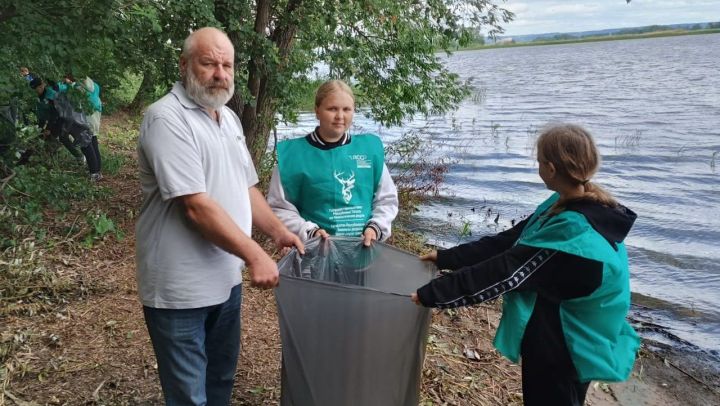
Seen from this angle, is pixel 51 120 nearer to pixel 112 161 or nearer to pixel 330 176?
pixel 112 161

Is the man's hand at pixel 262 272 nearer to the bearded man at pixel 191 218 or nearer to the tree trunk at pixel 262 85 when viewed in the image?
the bearded man at pixel 191 218

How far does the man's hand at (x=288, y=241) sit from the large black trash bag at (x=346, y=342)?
0.11 ft

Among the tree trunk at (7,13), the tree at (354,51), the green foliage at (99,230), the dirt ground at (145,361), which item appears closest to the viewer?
the dirt ground at (145,361)

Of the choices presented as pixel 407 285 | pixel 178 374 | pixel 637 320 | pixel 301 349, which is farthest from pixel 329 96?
pixel 637 320

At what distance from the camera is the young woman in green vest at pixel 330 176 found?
254 centimetres

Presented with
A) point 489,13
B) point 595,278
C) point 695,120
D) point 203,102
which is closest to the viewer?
point 595,278

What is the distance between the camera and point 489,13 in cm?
609

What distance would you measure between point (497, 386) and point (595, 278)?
1729 millimetres

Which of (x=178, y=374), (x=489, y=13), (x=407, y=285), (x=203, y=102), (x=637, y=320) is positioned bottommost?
(x=637, y=320)

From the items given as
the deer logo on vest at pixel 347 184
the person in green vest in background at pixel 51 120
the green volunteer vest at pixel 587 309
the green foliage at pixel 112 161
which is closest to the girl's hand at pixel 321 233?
the deer logo on vest at pixel 347 184

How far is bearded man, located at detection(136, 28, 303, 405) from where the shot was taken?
1875mm

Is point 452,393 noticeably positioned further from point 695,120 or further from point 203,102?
point 695,120

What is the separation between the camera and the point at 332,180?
2539 mm

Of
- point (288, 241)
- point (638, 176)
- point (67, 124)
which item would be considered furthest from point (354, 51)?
point (638, 176)
